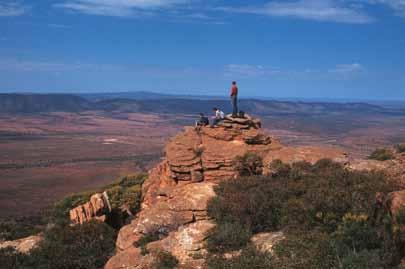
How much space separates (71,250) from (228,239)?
382 inches

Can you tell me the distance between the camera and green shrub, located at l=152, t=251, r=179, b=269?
54.9ft

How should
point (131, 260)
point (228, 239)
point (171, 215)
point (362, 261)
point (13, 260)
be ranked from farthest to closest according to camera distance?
point (13, 260), point (171, 215), point (131, 260), point (228, 239), point (362, 261)

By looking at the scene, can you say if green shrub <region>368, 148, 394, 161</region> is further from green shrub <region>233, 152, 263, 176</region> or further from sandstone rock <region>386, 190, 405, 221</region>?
sandstone rock <region>386, 190, 405, 221</region>

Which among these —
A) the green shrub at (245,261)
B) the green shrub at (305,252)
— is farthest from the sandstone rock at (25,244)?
the green shrub at (305,252)

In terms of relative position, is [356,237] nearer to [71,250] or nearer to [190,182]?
[190,182]

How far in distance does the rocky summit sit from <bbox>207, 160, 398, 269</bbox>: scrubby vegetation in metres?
0.92

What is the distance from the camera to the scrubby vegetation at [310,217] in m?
14.8

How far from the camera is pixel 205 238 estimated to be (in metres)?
18.2

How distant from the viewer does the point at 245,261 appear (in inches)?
589

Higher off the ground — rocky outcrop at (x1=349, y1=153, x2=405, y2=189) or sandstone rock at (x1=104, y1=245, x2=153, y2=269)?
rocky outcrop at (x1=349, y1=153, x2=405, y2=189)

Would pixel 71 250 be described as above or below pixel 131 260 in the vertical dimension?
below

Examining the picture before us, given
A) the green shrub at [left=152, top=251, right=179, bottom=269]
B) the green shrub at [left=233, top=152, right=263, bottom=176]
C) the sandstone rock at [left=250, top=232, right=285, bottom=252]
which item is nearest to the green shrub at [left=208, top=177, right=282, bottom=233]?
the sandstone rock at [left=250, top=232, right=285, bottom=252]

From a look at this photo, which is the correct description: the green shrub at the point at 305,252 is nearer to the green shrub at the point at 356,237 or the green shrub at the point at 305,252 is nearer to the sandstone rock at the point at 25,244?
the green shrub at the point at 356,237

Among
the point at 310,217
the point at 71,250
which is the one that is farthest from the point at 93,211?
the point at 310,217
